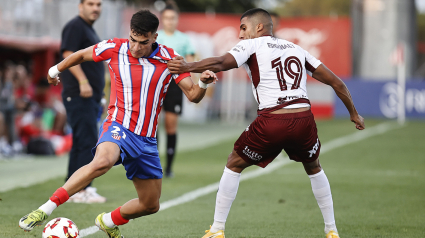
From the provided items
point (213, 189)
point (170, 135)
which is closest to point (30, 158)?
point (170, 135)

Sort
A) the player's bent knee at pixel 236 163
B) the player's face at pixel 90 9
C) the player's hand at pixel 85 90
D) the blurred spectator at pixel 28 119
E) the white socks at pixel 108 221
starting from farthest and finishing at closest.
→ the blurred spectator at pixel 28 119, the player's face at pixel 90 9, the player's hand at pixel 85 90, the player's bent knee at pixel 236 163, the white socks at pixel 108 221

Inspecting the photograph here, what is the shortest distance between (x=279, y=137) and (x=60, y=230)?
1935 mm

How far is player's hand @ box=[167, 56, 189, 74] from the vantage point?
4.54 metres

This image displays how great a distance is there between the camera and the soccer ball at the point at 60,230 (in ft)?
15.0

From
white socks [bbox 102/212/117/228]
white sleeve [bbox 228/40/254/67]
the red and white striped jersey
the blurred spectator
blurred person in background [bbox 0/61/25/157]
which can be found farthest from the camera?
the blurred spectator

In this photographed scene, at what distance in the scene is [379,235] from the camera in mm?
5438

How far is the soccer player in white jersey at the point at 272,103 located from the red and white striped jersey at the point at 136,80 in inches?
10.9

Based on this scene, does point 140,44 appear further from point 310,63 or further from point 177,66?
point 310,63

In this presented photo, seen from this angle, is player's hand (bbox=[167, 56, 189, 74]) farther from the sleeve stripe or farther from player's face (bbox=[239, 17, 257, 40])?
the sleeve stripe

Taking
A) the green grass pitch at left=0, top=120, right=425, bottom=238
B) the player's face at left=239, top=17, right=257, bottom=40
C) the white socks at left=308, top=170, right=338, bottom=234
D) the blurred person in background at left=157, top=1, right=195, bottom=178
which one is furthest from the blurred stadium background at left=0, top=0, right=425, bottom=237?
the player's face at left=239, top=17, right=257, bottom=40

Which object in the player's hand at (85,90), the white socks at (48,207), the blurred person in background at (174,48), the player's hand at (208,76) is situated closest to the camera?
the white socks at (48,207)

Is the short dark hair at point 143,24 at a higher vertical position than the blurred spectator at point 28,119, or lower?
higher

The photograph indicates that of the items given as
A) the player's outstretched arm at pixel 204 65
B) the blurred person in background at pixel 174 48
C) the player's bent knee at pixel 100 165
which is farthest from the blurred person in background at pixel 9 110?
the player's outstretched arm at pixel 204 65

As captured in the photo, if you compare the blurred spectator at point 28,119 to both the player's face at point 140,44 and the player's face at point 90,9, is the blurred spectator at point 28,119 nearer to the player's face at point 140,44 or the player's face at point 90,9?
the player's face at point 90,9
